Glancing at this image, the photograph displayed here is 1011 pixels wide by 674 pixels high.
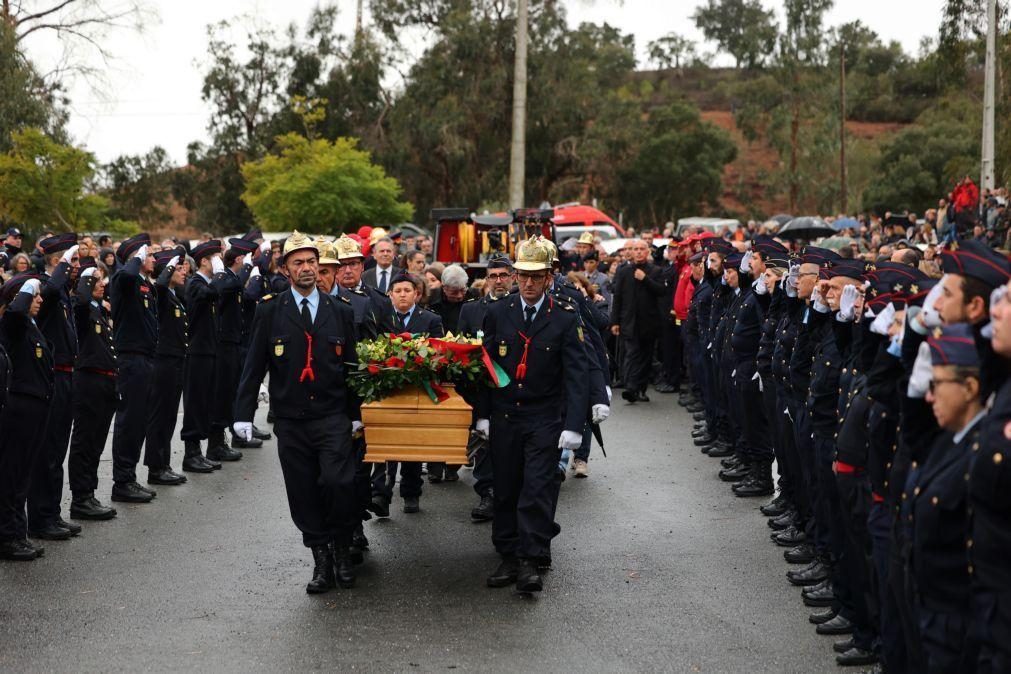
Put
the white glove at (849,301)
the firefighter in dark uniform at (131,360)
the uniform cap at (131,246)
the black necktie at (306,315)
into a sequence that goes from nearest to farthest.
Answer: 1. the white glove at (849,301)
2. the black necktie at (306,315)
3. the firefighter in dark uniform at (131,360)
4. the uniform cap at (131,246)

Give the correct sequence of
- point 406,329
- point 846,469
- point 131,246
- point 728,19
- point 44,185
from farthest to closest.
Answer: point 728,19, point 44,185, point 131,246, point 406,329, point 846,469

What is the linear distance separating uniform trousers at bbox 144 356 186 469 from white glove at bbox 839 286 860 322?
7.04 meters

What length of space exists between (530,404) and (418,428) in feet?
2.66

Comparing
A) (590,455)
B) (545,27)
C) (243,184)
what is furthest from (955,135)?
(590,455)

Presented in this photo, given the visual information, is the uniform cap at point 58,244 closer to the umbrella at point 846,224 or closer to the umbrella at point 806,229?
the umbrella at point 806,229

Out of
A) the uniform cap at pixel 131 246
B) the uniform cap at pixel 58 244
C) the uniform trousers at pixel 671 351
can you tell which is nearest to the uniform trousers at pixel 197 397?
the uniform cap at pixel 131 246

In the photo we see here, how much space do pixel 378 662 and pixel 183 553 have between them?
3.02m

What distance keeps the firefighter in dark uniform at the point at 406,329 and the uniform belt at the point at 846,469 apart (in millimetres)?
4214

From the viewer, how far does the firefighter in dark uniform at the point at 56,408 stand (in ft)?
32.4

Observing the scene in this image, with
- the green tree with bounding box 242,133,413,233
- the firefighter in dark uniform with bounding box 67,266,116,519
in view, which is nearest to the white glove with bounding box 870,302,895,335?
the firefighter in dark uniform with bounding box 67,266,116,519

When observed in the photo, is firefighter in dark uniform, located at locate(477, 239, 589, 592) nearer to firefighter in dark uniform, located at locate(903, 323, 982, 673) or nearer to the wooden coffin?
the wooden coffin

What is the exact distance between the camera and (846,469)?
7039 millimetres

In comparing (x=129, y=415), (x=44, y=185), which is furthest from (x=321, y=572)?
Result: (x=44, y=185)

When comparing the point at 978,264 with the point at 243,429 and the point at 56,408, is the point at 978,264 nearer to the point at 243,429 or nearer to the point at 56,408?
the point at 243,429
